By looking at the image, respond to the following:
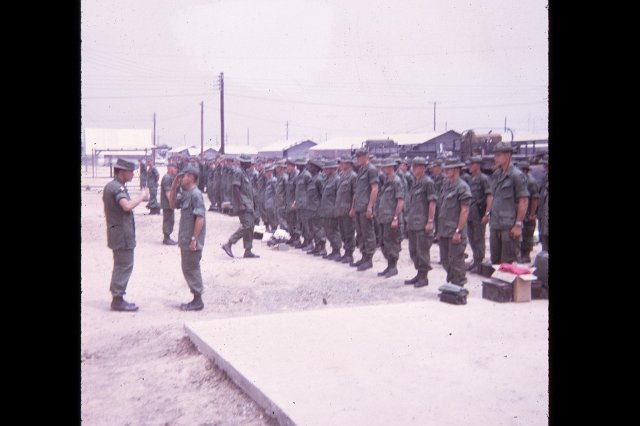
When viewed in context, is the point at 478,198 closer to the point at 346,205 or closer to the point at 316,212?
the point at 346,205

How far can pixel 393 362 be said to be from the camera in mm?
4562

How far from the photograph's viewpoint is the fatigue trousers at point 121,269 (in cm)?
738

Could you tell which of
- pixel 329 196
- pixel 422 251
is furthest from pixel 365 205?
pixel 422 251

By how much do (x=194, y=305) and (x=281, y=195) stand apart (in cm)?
693

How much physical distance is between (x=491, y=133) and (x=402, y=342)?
15.5m

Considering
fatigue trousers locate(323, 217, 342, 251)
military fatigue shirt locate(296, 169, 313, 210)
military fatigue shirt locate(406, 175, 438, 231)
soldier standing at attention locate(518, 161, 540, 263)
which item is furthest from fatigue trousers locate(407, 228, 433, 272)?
military fatigue shirt locate(296, 169, 313, 210)

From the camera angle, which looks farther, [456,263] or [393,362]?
[456,263]

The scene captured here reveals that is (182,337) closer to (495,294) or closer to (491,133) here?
(495,294)

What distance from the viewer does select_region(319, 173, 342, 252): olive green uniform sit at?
1155cm

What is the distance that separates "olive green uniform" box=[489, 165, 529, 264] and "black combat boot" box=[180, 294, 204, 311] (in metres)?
4.21

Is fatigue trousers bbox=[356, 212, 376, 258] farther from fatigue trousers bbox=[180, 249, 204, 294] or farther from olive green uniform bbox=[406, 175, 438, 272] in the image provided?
fatigue trousers bbox=[180, 249, 204, 294]
